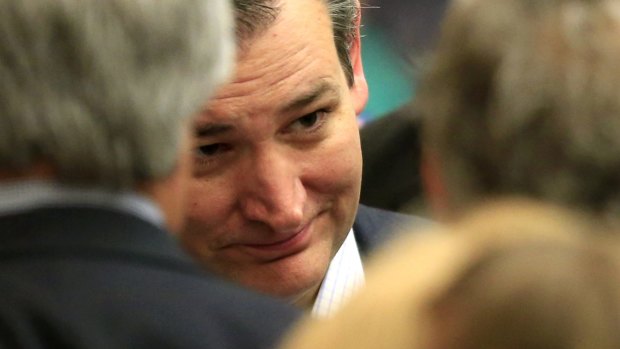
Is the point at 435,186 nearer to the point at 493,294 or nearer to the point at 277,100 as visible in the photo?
the point at 493,294

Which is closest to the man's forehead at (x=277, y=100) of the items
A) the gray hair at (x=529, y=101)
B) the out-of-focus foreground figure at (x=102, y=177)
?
the out-of-focus foreground figure at (x=102, y=177)

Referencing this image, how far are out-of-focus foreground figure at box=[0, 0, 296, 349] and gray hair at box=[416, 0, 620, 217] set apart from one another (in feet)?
0.82

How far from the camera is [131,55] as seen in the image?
3.93 feet

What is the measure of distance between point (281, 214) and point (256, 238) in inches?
3.0

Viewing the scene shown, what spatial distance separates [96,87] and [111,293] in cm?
19

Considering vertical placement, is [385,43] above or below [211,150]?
below

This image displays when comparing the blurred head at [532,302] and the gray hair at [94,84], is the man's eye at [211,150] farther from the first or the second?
the blurred head at [532,302]

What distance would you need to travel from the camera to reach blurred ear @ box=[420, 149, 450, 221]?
3.76ft

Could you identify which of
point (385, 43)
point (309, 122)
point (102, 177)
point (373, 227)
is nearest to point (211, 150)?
point (309, 122)

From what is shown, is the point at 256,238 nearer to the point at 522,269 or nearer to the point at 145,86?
the point at 145,86

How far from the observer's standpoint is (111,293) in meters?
1.15

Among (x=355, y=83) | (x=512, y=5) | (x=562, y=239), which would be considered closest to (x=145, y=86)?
(x=512, y=5)

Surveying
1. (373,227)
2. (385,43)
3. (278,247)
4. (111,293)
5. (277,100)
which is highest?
(111,293)

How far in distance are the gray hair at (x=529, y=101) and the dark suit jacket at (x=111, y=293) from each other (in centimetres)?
24
